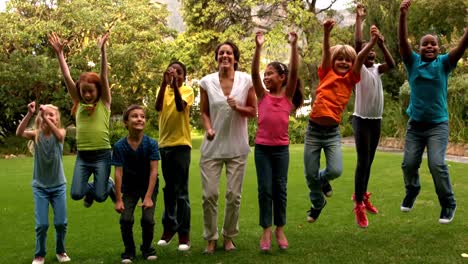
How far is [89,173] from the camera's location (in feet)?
16.9

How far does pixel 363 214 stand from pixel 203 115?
1864 millimetres

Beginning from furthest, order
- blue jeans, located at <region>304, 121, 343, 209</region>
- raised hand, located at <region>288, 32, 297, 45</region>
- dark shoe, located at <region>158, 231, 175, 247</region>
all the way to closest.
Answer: dark shoe, located at <region>158, 231, 175, 247</region> → blue jeans, located at <region>304, 121, 343, 209</region> → raised hand, located at <region>288, 32, 297, 45</region>

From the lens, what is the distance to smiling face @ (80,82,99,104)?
5141 millimetres

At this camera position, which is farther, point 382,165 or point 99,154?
point 382,165

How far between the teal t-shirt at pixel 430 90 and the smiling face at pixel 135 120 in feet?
8.16

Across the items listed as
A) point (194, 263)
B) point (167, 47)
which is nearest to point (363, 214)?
point (194, 263)

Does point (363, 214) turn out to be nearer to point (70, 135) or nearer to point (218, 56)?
point (218, 56)

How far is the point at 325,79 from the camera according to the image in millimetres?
5145

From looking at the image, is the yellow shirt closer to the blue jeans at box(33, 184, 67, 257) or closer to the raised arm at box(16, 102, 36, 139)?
the blue jeans at box(33, 184, 67, 257)

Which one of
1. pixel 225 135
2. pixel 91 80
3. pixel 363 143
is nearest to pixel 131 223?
pixel 225 135

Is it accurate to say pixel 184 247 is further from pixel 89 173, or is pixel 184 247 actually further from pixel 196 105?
pixel 196 105

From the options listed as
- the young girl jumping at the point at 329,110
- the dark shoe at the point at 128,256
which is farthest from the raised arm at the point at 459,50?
A: the dark shoe at the point at 128,256

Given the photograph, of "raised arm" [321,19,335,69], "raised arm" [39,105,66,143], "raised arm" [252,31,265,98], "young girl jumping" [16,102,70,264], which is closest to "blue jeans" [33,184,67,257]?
"young girl jumping" [16,102,70,264]

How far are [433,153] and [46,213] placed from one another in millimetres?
3489
